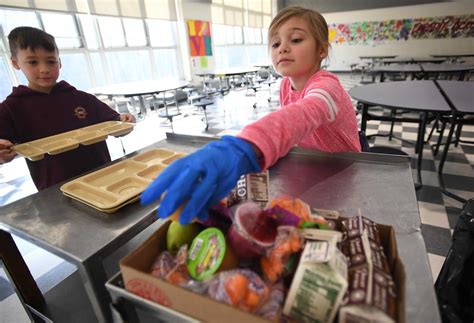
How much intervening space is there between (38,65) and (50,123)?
0.95 ft

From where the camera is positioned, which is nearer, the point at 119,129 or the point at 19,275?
the point at 19,275

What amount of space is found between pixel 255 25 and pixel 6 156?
11.6 meters

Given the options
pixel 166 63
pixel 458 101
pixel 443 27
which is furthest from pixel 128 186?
pixel 443 27

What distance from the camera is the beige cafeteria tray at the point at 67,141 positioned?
3.26 ft

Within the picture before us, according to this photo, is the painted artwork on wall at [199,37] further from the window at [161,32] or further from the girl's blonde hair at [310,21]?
the girl's blonde hair at [310,21]

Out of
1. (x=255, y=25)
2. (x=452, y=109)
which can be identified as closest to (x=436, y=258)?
(x=452, y=109)

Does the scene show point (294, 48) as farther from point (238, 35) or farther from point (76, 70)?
point (238, 35)

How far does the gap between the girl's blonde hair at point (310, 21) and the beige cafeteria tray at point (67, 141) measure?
32.1 inches

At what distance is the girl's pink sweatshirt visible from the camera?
22.2 inches

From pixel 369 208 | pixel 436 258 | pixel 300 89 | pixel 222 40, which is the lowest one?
pixel 436 258

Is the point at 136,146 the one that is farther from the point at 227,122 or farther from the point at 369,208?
the point at 369,208

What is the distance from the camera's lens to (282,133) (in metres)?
0.60

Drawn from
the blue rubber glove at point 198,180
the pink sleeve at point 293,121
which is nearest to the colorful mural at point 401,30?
the pink sleeve at point 293,121

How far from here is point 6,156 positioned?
0.99 meters
